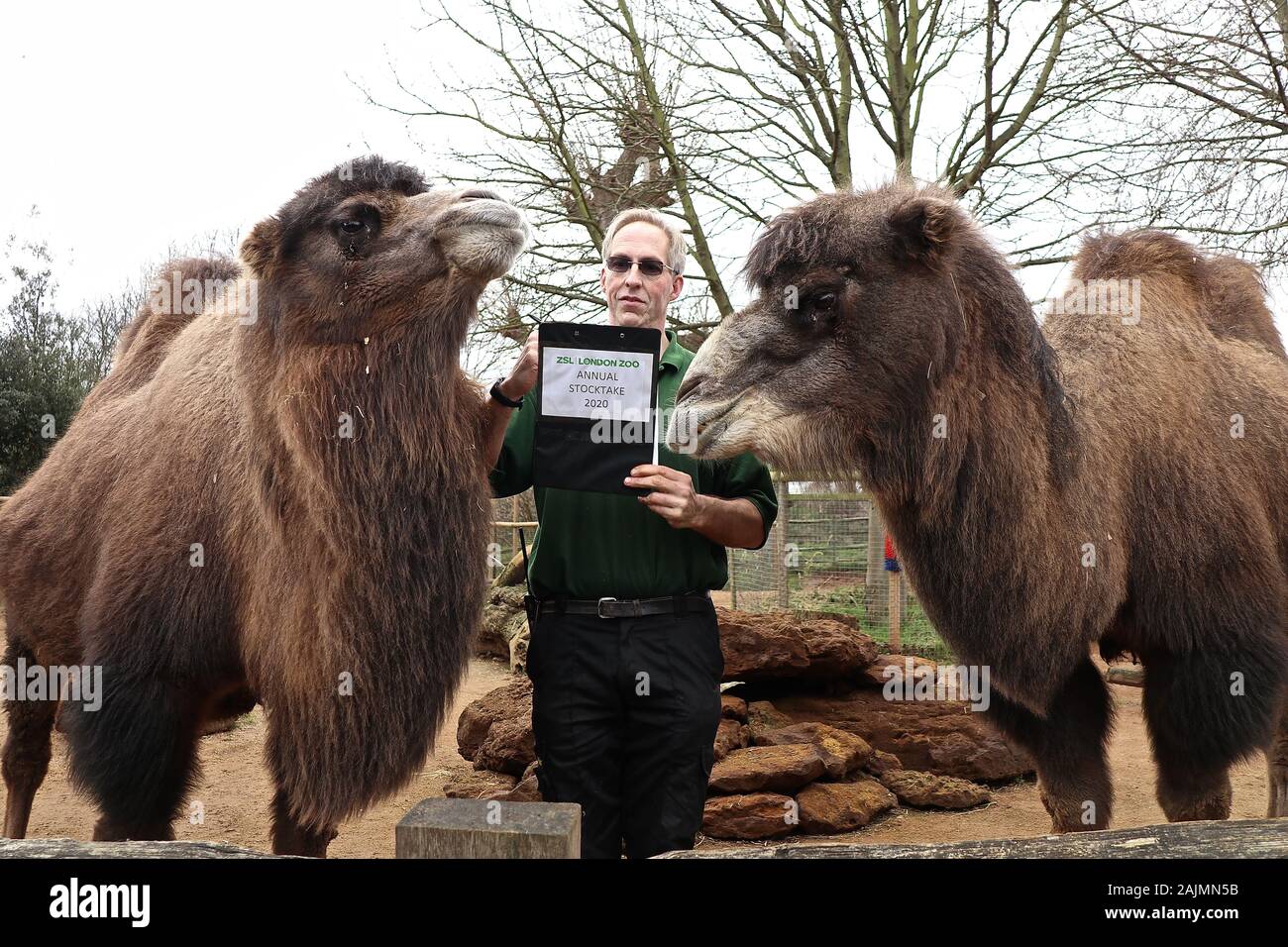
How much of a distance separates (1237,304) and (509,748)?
5.07 meters

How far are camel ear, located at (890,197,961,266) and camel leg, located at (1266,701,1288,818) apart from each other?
12.1 ft

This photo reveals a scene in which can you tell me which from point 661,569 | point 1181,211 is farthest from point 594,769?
point 1181,211

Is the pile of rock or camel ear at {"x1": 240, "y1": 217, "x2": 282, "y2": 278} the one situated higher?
camel ear at {"x1": 240, "y1": 217, "x2": 282, "y2": 278}

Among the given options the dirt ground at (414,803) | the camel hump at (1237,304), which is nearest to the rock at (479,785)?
the dirt ground at (414,803)

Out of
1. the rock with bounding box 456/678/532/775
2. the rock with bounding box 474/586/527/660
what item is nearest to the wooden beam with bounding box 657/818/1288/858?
the rock with bounding box 456/678/532/775

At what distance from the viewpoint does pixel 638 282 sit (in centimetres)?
333

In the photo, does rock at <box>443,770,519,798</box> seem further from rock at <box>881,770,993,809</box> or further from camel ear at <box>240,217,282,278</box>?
camel ear at <box>240,217,282,278</box>

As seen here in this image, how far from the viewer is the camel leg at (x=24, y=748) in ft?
15.6

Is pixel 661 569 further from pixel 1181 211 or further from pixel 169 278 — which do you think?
pixel 1181 211

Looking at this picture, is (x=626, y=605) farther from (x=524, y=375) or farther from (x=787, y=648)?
(x=787, y=648)

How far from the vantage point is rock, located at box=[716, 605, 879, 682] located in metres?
6.97

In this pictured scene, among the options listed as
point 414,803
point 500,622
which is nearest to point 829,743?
point 414,803

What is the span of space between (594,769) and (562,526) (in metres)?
0.78
